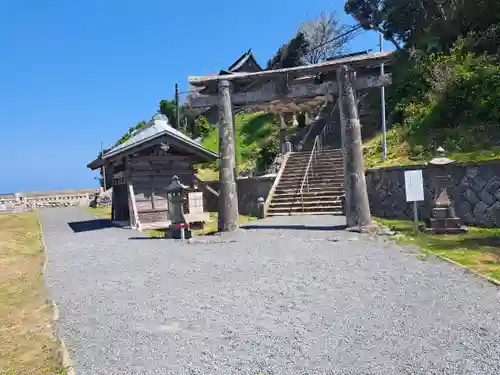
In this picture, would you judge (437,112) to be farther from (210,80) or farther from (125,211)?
(125,211)

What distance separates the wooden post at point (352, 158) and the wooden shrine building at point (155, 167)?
581 cm

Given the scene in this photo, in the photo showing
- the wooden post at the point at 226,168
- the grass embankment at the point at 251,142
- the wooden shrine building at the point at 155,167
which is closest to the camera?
the wooden post at the point at 226,168

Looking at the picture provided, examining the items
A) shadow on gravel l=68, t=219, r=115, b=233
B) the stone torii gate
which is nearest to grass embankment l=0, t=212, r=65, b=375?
the stone torii gate

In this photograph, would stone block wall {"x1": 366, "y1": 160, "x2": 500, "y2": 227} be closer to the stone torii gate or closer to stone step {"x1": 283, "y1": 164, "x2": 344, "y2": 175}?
the stone torii gate

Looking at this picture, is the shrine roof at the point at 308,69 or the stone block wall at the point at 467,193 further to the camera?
A: the shrine roof at the point at 308,69

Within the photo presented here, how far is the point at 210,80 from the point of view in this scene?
13.6 m

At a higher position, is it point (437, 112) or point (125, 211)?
point (437, 112)

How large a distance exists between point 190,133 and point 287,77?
29390mm

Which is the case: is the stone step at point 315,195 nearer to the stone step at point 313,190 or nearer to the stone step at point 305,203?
the stone step at point 313,190

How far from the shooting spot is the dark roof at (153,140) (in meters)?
15.6

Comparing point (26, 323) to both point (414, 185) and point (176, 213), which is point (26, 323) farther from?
point (414, 185)

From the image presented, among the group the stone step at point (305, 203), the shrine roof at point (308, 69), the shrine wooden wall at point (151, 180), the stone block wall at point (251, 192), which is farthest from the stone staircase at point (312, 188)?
the shrine roof at point (308, 69)

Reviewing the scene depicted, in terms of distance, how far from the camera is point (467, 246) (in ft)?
29.3

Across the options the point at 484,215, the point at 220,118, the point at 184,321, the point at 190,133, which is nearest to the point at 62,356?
the point at 184,321
